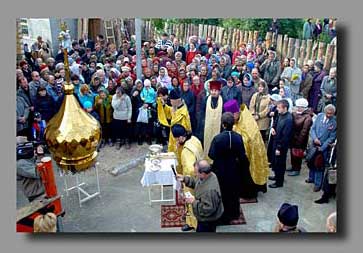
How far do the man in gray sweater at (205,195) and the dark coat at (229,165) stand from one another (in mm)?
395

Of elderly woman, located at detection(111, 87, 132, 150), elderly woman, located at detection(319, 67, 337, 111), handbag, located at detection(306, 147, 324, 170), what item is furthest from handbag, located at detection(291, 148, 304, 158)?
elderly woman, located at detection(111, 87, 132, 150)

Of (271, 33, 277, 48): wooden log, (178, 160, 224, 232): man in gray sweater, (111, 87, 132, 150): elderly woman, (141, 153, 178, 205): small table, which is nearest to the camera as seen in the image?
(178, 160, 224, 232): man in gray sweater

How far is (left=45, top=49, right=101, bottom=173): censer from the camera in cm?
353

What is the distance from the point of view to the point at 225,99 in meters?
7.46

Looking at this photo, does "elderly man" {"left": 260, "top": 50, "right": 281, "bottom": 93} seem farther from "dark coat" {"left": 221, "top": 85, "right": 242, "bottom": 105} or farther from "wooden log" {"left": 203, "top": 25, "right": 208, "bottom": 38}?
"wooden log" {"left": 203, "top": 25, "right": 208, "bottom": 38}

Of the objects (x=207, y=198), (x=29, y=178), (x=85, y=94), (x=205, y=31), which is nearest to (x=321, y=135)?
(x=207, y=198)

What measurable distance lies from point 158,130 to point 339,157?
7.98 feet

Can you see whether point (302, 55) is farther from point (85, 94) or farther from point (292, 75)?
point (85, 94)

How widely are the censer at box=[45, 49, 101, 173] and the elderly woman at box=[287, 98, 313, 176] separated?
4390 mm

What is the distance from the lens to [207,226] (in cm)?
696

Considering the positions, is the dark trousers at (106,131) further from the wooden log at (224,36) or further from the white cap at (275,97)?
the white cap at (275,97)

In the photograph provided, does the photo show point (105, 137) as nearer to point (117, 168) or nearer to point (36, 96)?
point (117, 168)

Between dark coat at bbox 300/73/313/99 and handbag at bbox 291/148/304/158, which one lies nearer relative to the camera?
dark coat at bbox 300/73/313/99

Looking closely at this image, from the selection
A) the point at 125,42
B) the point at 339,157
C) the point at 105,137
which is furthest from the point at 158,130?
the point at 339,157
